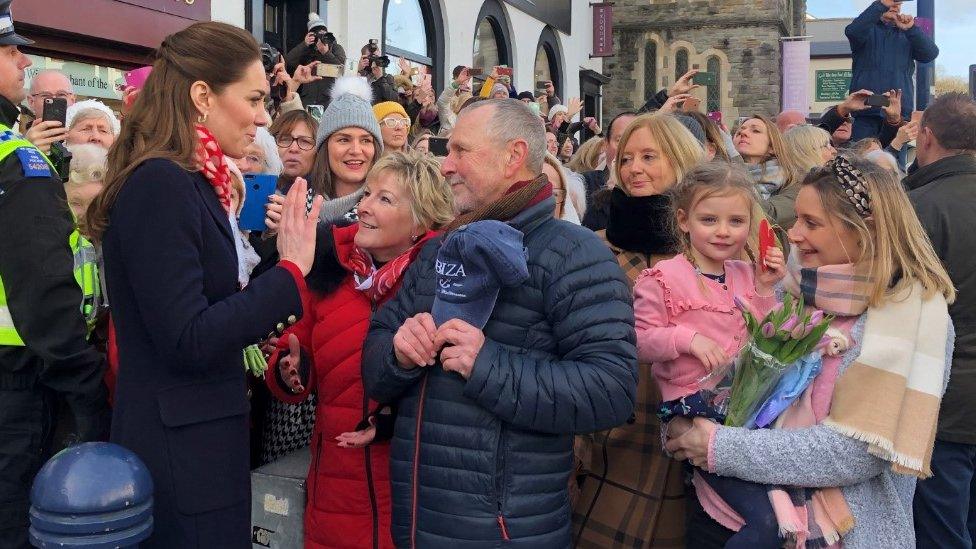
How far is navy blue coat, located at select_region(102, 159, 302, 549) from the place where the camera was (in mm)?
2082

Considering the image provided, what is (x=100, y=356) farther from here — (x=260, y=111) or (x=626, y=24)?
(x=626, y=24)

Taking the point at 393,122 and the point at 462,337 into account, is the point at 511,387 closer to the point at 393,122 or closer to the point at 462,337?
the point at 462,337

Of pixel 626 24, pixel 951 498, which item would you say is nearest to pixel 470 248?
pixel 951 498

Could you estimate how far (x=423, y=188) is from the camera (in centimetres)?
Result: 310

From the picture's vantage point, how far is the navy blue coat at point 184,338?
6.83 ft

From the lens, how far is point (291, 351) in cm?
307

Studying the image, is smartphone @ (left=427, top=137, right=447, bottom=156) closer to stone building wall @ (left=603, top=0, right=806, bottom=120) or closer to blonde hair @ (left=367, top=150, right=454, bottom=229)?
blonde hair @ (left=367, top=150, right=454, bottom=229)

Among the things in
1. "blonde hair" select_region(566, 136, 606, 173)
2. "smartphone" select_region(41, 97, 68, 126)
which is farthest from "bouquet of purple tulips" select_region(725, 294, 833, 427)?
"blonde hair" select_region(566, 136, 606, 173)

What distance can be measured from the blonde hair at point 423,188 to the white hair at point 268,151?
1.09 meters

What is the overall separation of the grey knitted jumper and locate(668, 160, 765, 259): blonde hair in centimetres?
70

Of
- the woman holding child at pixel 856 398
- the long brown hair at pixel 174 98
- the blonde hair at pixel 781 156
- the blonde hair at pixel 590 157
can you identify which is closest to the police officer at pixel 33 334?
the long brown hair at pixel 174 98

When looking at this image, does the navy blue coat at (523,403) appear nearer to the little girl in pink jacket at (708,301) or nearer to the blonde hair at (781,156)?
the little girl in pink jacket at (708,301)

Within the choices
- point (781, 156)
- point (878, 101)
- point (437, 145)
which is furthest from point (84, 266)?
point (878, 101)

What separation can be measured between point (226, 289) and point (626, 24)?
30.4 meters
